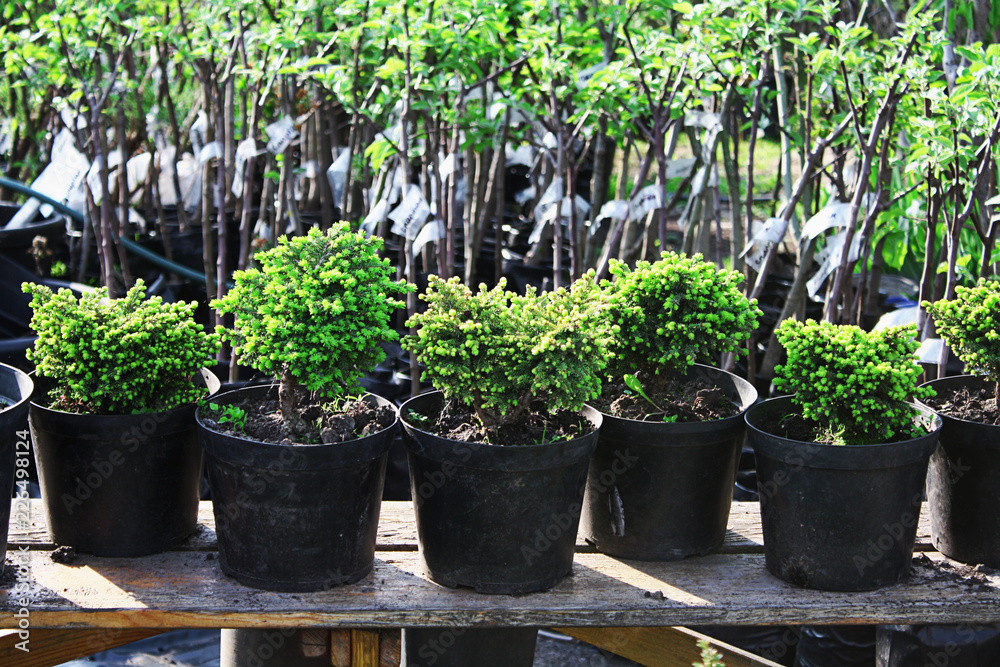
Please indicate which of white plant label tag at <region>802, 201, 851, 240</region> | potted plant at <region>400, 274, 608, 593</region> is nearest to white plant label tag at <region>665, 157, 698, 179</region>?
white plant label tag at <region>802, 201, 851, 240</region>

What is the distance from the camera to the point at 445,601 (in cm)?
165

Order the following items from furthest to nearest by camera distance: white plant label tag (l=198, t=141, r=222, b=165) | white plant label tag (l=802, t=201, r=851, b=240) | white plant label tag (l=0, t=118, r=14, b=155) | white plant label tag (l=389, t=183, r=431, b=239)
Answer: white plant label tag (l=0, t=118, r=14, b=155), white plant label tag (l=198, t=141, r=222, b=165), white plant label tag (l=389, t=183, r=431, b=239), white plant label tag (l=802, t=201, r=851, b=240)

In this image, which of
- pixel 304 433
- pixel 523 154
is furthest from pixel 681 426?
pixel 523 154

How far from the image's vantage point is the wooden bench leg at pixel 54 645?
1.68 m

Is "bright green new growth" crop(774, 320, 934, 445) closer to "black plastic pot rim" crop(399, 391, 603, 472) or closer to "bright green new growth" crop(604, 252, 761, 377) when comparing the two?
"bright green new growth" crop(604, 252, 761, 377)

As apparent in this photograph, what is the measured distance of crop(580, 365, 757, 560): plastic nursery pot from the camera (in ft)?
5.81

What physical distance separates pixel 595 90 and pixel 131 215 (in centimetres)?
262

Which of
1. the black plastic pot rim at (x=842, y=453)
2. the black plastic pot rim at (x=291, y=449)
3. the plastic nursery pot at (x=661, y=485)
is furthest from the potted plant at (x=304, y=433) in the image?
the black plastic pot rim at (x=842, y=453)

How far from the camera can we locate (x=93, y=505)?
1.71 meters

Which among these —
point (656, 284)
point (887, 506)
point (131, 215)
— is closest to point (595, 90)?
point (656, 284)

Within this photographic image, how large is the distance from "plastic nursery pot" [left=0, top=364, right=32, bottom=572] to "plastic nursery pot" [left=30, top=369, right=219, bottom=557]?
1.9 inches

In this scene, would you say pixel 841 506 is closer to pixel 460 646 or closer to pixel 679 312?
pixel 679 312

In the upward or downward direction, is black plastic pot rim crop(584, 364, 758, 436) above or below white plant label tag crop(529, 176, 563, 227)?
below

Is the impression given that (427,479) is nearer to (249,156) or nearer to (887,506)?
(887,506)
